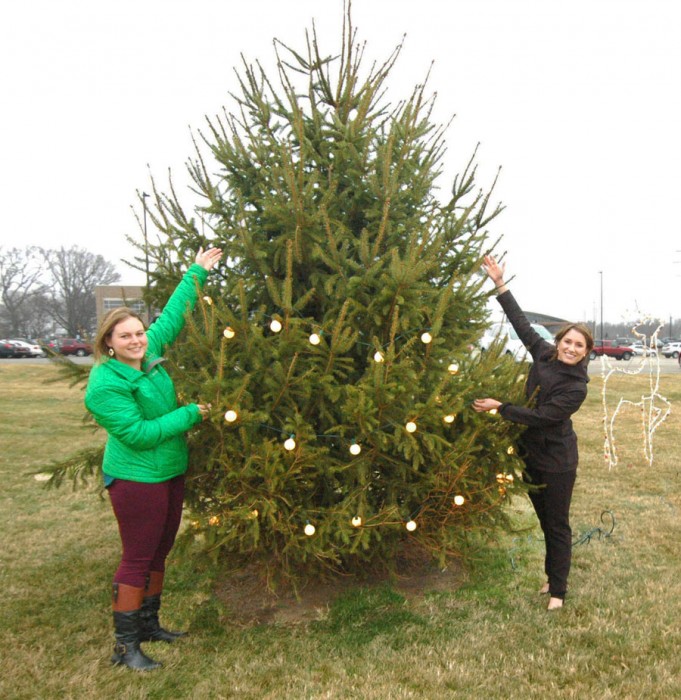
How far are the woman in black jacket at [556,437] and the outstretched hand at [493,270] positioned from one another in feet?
1.77

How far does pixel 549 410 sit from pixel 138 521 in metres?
2.46

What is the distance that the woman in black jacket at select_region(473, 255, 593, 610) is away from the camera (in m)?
3.69

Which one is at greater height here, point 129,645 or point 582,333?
point 582,333

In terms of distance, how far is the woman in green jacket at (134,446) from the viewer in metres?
3.09

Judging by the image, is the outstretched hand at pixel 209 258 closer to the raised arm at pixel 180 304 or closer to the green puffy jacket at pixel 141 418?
the raised arm at pixel 180 304

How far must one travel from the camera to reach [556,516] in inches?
153

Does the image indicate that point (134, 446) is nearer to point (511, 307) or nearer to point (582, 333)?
point (511, 307)

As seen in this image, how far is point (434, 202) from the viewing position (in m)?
4.21

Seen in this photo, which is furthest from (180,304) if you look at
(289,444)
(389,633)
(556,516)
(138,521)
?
(556,516)

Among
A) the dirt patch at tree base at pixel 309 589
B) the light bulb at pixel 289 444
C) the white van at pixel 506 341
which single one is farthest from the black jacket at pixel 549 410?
the light bulb at pixel 289 444

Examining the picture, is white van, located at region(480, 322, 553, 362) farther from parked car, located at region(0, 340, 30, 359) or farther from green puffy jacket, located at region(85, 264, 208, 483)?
parked car, located at region(0, 340, 30, 359)

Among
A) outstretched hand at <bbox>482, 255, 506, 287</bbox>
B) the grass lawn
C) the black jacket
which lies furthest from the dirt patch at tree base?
outstretched hand at <bbox>482, 255, 506, 287</bbox>

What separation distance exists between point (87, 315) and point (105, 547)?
2896 inches

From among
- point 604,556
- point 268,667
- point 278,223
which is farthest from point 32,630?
point 604,556
